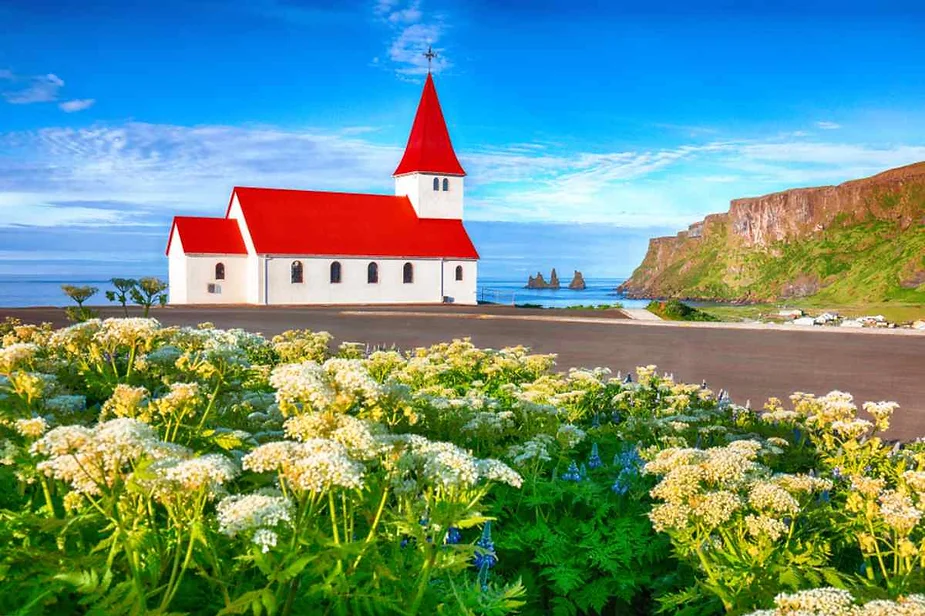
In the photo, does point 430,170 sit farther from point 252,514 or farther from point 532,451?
point 252,514

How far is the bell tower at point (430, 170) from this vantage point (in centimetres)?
6062

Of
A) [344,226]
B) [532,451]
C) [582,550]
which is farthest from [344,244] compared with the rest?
[582,550]

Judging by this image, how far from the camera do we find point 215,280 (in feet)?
174

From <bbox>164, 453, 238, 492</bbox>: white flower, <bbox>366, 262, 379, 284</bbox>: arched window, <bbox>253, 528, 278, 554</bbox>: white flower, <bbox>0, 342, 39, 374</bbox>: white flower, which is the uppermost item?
<bbox>366, 262, 379, 284</bbox>: arched window

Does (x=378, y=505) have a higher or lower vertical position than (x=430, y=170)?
lower

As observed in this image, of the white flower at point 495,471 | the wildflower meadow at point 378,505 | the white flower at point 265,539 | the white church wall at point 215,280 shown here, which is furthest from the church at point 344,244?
the white flower at point 265,539

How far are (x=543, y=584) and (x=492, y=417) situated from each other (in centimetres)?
166

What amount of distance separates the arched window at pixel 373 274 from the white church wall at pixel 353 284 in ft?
0.87

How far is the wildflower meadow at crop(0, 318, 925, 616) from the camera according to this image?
2.93 m

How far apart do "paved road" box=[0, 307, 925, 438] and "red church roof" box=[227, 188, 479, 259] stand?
Result: 21448 millimetres

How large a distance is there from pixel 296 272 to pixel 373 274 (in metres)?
6.27

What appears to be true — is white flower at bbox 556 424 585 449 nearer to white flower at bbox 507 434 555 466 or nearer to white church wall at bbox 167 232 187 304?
white flower at bbox 507 434 555 466

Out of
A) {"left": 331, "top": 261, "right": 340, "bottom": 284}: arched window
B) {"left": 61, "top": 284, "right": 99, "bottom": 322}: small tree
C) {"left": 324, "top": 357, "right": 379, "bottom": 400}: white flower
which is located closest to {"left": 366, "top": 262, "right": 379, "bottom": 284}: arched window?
{"left": 331, "top": 261, "right": 340, "bottom": 284}: arched window

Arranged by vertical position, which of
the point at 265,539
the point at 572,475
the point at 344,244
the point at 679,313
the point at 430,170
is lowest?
the point at 572,475
